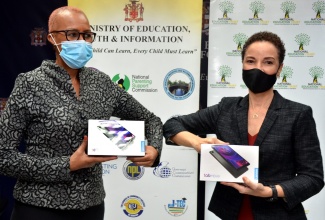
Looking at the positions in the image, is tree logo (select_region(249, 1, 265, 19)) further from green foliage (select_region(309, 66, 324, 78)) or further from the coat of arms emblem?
the coat of arms emblem

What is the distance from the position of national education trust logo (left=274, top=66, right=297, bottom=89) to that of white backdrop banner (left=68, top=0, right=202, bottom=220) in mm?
835

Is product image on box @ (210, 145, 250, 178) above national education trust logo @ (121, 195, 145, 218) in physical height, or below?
above

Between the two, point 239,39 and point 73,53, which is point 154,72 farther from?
point 73,53

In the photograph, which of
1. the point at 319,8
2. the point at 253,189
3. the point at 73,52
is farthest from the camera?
the point at 319,8

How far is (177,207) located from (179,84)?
1.25 m

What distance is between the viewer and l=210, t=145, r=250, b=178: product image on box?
1.77 metres

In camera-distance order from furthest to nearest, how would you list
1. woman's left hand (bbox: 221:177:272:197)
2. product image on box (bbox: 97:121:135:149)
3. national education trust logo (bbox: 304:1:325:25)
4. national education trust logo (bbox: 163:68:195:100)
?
1. national education trust logo (bbox: 163:68:195:100)
2. national education trust logo (bbox: 304:1:325:25)
3. product image on box (bbox: 97:121:135:149)
4. woman's left hand (bbox: 221:177:272:197)

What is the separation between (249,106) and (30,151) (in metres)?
1.13

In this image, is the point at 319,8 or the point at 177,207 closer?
the point at 319,8

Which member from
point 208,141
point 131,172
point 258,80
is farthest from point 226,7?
point 208,141

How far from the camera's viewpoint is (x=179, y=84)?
12.4 feet

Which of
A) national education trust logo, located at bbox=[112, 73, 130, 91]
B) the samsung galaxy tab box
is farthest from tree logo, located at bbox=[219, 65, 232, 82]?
the samsung galaxy tab box

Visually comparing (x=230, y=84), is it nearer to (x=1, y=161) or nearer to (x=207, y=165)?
(x=207, y=165)

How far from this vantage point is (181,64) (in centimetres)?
377
